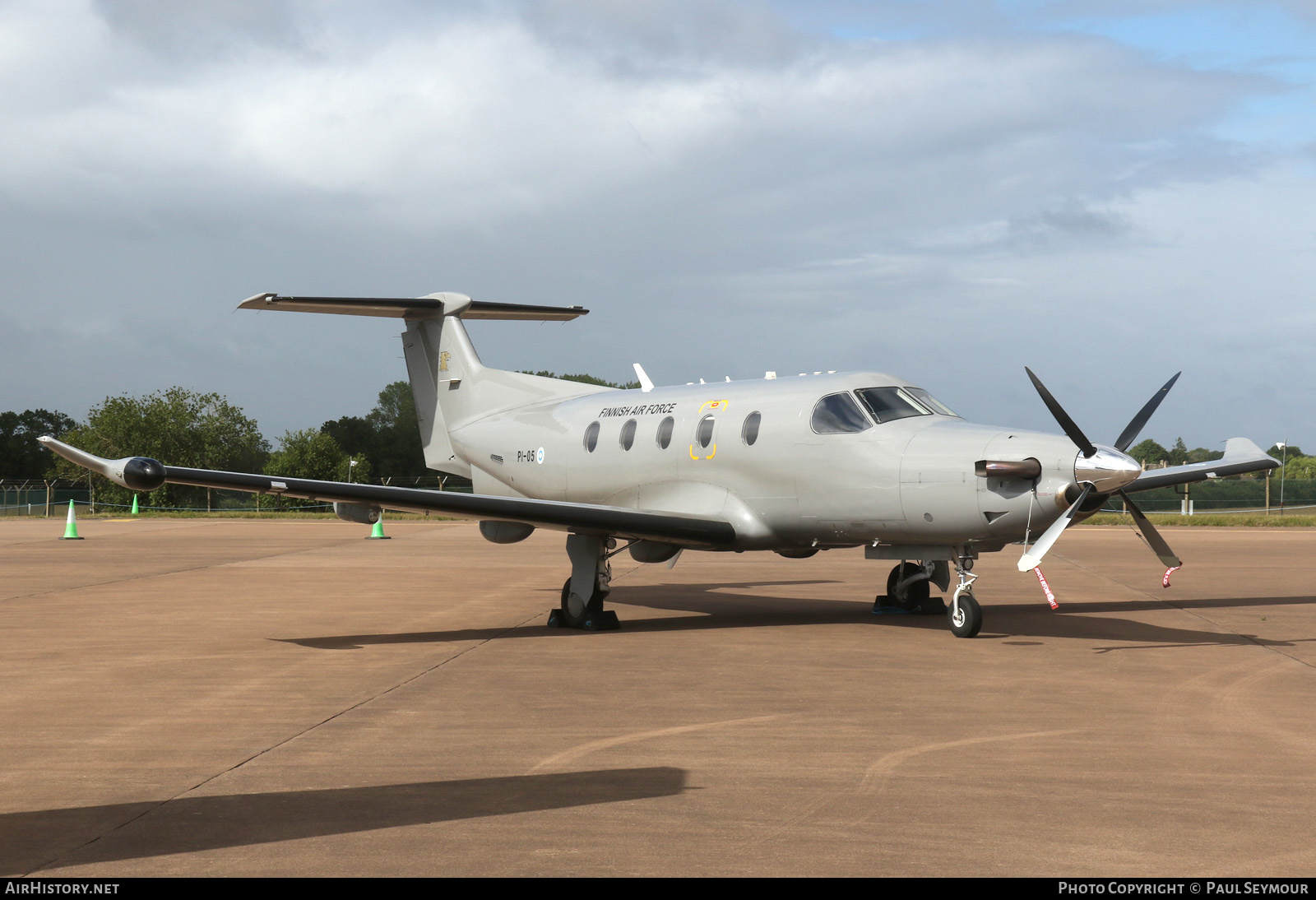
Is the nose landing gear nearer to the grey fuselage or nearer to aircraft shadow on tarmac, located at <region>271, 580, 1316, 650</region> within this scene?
the grey fuselage

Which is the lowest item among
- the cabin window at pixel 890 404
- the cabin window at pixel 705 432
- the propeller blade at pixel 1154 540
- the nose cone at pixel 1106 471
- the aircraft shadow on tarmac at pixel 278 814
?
the aircraft shadow on tarmac at pixel 278 814

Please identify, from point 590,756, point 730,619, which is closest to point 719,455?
point 730,619

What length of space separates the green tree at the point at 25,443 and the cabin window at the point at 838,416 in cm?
9598

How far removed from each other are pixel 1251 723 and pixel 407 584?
13577 millimetres

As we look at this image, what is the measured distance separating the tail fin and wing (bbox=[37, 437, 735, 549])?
15.8 feet

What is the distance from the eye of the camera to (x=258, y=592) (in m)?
17.2

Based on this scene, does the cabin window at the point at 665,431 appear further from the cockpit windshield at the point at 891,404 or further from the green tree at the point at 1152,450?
the green tree at the point at 1152,450

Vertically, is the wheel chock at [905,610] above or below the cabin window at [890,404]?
below

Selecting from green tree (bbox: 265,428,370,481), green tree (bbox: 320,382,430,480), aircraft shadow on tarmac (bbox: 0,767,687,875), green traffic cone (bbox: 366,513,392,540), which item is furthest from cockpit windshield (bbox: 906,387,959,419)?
green tree (bbox: 320,382,430,480)

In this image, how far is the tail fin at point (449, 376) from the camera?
17609 mm

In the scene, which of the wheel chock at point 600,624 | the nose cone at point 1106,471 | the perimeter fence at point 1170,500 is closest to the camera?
the nose cone at point 1106,471

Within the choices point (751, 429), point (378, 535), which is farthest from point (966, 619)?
point (378, 535)

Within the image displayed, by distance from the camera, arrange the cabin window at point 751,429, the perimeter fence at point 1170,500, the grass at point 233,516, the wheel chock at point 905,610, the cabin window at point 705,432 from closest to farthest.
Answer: the cabin window at point 751,429, the cabin window at point 705,432, the wheel chock at point 905,610, the grass at point 233,516, the perimeter fence at point 1170,500

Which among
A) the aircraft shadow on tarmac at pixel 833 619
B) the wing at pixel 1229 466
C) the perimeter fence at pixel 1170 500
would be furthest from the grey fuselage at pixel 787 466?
the perimeter fence at pixel 1170 500
